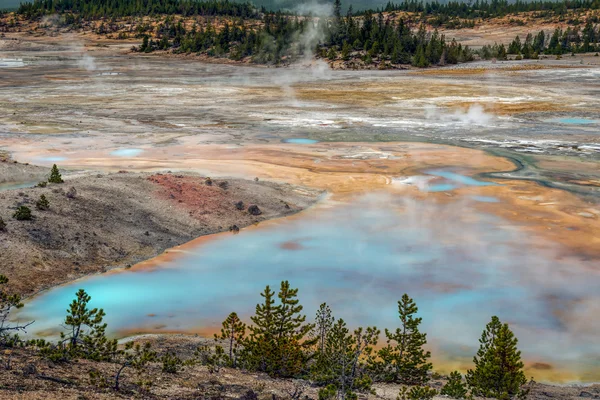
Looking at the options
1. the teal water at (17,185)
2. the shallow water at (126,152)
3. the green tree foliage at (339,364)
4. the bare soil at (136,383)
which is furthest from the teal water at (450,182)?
the green tree foliage at (339,364)

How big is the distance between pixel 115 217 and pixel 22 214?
3003 millimetres

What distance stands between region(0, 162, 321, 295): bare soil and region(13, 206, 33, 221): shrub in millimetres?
128

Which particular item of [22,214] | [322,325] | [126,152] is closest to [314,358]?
[322,325]

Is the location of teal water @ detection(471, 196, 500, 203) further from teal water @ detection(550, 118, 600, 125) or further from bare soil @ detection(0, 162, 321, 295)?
teal water @ detection(550, 118, 600, 125)

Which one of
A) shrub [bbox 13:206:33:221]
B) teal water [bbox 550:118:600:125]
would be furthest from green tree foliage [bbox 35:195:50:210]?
teal water [bbox 550:118:600:125]

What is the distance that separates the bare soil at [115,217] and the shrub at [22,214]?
128 mm

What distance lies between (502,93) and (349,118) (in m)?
21.0

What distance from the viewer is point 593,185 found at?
93.7 ft

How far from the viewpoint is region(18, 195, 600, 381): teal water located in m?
15.6

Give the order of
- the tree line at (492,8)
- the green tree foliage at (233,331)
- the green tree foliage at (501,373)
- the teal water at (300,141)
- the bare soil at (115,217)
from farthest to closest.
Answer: the tree line at (492,8)
the teal water at (300,141)
the bare soil at (115,217)
the green tree foliage at (233,331)
the green tree foliage at (501,373)

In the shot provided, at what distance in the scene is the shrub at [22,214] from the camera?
19375 mm

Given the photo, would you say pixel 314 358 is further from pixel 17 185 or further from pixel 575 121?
pixel 575 121

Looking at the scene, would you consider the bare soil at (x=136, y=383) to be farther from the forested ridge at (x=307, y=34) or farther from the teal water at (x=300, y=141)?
the forested ridge at (x=307, y=34)

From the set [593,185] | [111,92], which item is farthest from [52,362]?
[111,92]
